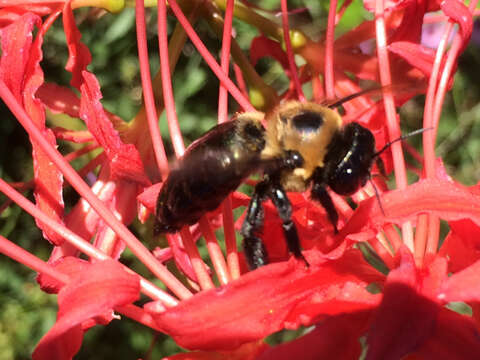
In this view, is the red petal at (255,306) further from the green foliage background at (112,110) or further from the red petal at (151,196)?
the green foliage background at (112,110)

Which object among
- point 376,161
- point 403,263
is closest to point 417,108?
point 376,161

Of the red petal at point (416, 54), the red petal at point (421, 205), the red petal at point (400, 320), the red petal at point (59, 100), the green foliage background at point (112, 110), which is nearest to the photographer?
the red petal at point (400, 320)

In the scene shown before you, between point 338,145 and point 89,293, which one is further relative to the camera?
point 338,145

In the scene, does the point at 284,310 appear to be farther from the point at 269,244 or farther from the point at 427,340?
the point at 269,244

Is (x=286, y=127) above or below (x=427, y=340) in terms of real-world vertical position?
above

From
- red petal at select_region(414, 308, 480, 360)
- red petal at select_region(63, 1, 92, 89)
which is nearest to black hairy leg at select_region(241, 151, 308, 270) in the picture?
red petal at select_region(414, 308, 480, 360)

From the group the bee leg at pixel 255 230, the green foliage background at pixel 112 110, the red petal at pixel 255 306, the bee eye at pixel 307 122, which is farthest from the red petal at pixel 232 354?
the green foliage background at pixel 112 110

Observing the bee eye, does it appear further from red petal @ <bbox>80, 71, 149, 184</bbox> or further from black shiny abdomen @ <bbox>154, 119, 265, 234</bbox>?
red petal @ <bbox>80, 71, 149, 184</bbox>
